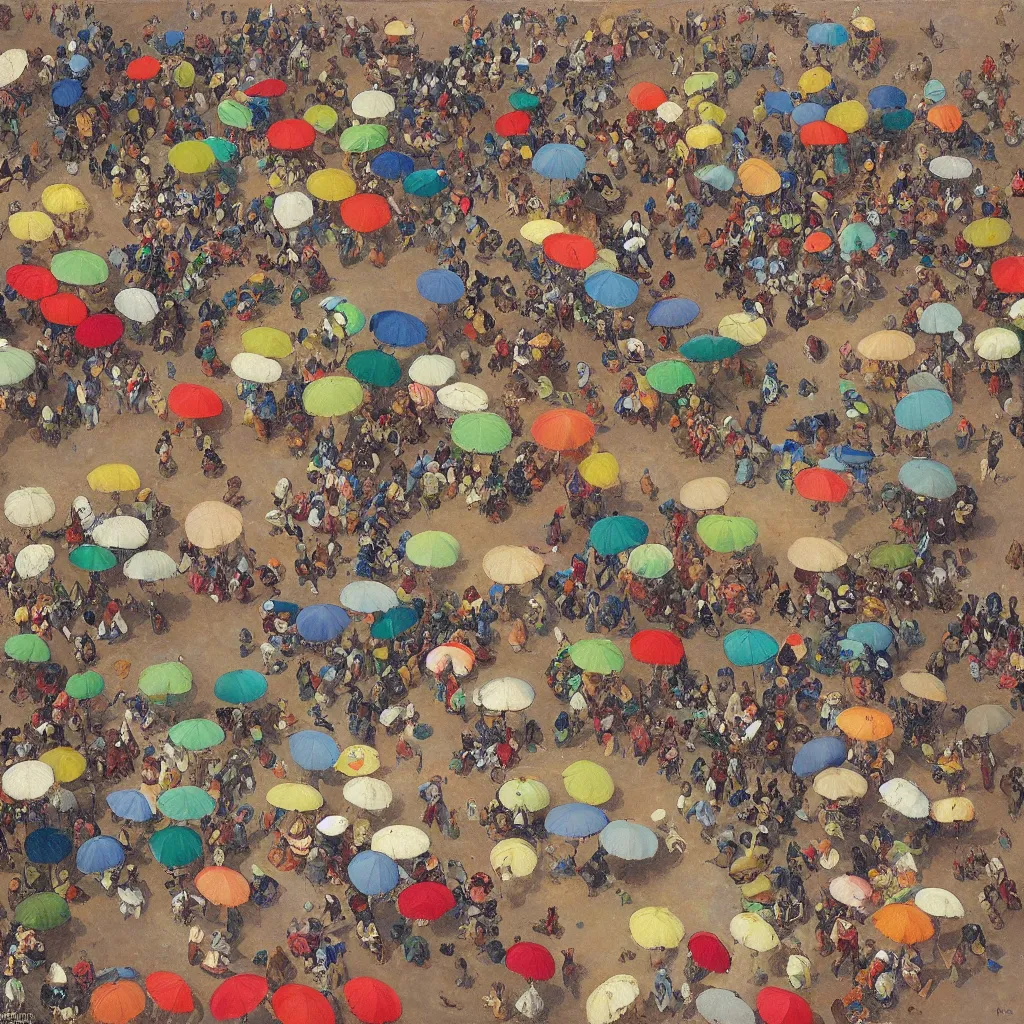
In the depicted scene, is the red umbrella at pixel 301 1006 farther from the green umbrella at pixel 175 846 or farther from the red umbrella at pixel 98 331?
the red umbrella at pixel 98 331

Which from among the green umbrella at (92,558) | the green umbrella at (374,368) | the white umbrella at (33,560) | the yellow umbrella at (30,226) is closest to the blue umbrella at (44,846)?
the green umbrella at (92,558)

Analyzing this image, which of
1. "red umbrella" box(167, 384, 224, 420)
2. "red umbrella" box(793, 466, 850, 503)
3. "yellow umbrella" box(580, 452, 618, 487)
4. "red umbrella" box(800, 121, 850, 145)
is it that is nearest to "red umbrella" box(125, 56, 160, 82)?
"red umbrella" box(167, 384, 224, 420)

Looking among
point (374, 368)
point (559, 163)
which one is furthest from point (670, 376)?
point (559, 163)

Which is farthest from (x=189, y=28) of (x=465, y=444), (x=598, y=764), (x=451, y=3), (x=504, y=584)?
(x=598, y=764)

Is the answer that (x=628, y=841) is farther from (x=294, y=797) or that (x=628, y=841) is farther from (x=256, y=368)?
(x=256, y=368)

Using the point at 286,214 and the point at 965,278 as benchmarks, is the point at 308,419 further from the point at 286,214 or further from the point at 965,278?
the point at 965,278
